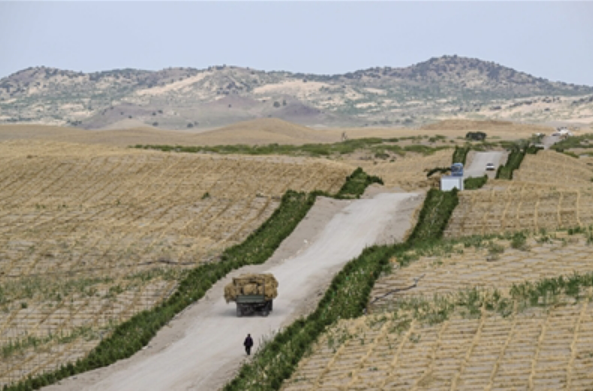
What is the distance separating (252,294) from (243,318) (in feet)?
2.99

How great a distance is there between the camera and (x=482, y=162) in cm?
8812

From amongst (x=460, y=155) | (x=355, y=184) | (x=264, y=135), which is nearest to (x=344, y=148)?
(x=460, y=155)

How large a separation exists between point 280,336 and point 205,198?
2811 centimetres

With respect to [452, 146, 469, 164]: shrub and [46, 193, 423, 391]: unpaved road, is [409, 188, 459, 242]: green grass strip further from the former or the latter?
[452, 146, 469, 164]: shrub

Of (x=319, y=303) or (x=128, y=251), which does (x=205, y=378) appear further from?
(x=128, y=251)

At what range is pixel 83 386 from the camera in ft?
95.0

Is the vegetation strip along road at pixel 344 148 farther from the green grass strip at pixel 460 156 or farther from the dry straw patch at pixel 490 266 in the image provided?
the dry straw patch at pixel 490 266

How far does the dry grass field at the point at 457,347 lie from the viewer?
25.6 meters

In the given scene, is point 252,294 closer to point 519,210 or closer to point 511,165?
point 519,210

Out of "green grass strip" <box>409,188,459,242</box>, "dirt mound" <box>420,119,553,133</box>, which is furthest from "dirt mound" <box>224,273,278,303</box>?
"dirt mound" <box>420,119,553,133</box>

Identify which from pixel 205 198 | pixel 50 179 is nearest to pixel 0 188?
pixel 50 179

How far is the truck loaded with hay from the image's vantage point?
35.8 metres

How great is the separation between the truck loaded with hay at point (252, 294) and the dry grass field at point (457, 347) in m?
3.56

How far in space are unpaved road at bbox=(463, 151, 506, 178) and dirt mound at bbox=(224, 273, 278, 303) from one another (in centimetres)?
4525
